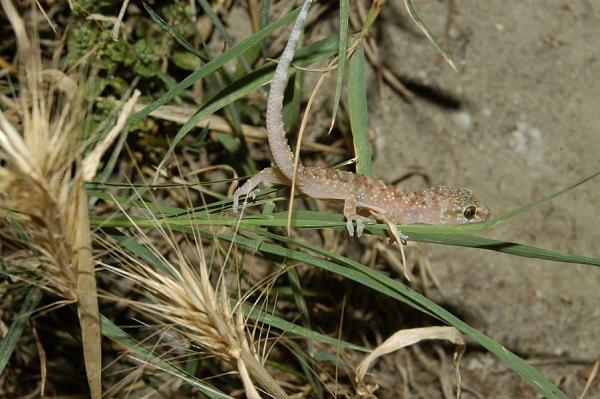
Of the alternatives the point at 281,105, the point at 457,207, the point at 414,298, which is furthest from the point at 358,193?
the point at 414,298

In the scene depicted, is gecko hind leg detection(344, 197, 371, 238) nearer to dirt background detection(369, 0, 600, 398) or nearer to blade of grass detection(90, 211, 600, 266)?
blade of grass detection(90, 211, 600, 266)

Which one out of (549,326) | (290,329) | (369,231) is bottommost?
(549,326)

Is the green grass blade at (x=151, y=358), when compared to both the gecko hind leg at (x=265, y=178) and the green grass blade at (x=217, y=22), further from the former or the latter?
the green grass blade at (x=217, y=22)

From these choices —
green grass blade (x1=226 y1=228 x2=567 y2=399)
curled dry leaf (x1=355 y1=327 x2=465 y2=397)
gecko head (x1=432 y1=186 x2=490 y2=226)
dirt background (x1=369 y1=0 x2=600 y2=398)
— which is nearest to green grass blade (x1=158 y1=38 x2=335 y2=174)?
green grass blade (x1=226 y1=228 x2=567 y2=399)

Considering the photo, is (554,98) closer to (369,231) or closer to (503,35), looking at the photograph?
(503,35)

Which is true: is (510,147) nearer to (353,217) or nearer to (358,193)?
(358,193)

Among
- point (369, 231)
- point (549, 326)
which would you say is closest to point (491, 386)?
point (549, 326)
